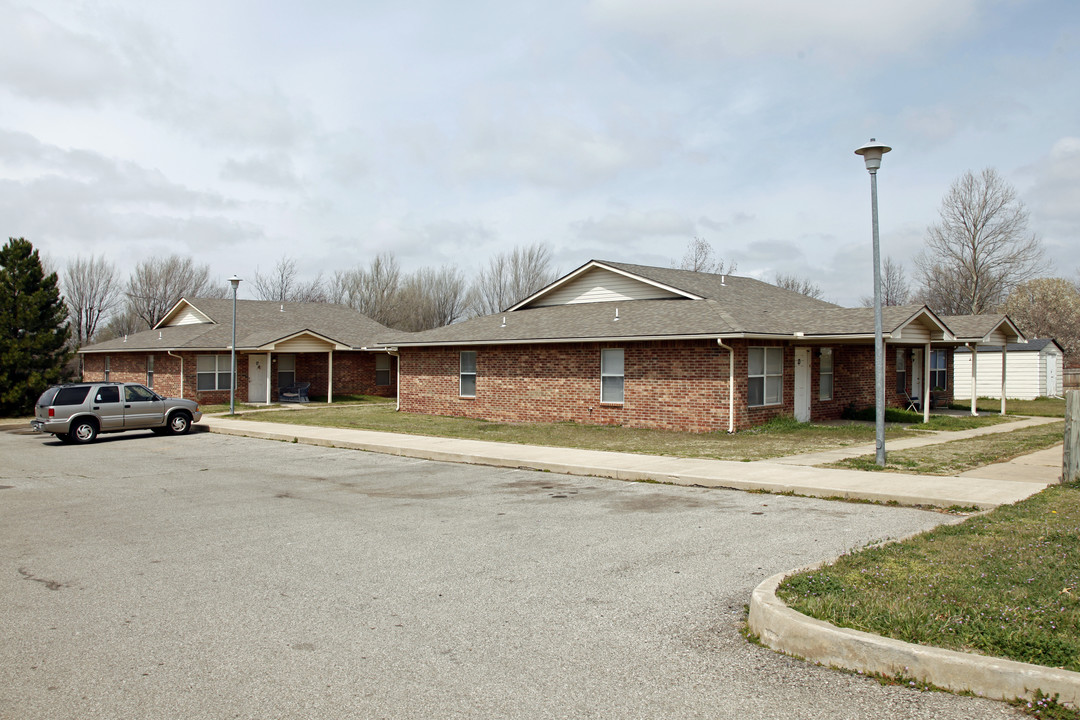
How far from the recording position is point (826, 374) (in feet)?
78.5

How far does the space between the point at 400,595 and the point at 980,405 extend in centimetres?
3158

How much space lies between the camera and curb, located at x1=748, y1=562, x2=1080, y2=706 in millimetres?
4270

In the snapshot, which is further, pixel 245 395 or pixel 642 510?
pixel 245 395

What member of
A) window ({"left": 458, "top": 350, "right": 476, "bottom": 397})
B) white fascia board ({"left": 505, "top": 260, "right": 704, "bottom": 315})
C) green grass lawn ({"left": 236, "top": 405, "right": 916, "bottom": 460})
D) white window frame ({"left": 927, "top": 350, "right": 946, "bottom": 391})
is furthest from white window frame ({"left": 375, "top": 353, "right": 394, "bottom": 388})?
white window frame ({"left": 927, "top": 350, "right": 946, "bottom": 391})

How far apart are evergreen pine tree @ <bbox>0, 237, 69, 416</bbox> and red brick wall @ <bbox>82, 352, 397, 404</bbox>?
3710 millimetres

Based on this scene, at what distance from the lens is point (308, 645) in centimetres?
528

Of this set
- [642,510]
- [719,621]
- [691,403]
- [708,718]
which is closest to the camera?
[708,718]

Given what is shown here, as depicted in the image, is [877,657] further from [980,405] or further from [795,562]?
[980,405]

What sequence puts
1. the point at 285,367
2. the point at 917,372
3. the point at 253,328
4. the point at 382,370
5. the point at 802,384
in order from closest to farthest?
the point at 802,384 → the point at 917,372 → the point at 285,367 → the point at 253,328 → the point at 382,370

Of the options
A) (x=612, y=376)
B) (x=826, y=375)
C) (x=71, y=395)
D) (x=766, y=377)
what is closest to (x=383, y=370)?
(x=71, y=395)

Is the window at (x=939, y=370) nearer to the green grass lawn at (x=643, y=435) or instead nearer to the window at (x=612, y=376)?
the green grass lawn at (x=643, y=435)

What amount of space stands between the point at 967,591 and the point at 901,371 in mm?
24149

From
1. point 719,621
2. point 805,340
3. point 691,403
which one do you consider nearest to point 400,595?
point 719,621

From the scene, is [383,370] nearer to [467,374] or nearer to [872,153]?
[467,374]
